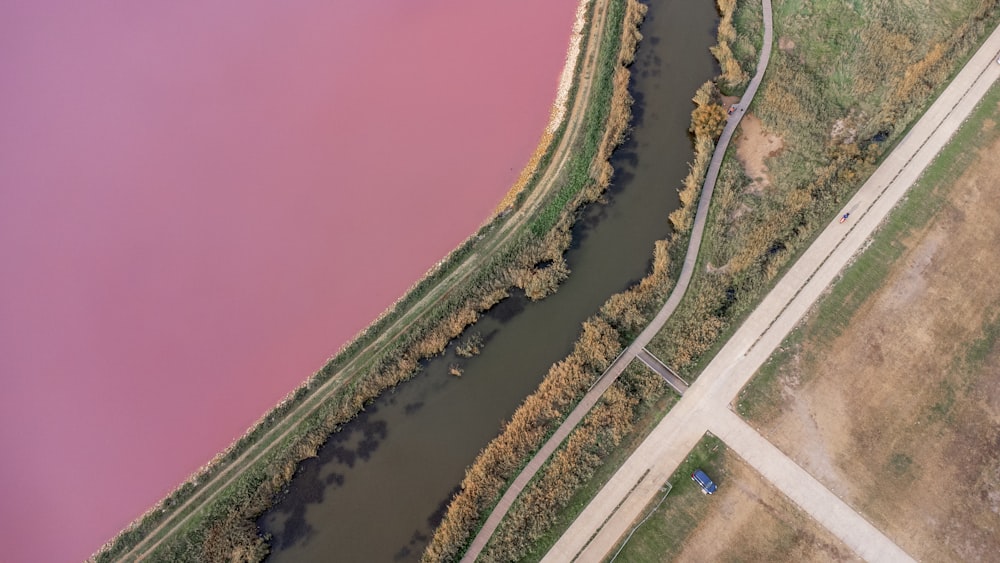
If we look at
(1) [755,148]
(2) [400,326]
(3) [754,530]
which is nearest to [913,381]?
(3) [754,530]

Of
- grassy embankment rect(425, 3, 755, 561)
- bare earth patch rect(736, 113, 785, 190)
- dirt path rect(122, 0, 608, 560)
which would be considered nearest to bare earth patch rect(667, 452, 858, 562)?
grassy embankment rect(425, 3, 755, 561)

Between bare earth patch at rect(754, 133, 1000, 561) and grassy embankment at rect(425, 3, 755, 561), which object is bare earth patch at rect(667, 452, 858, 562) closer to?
bare earth patch at rect(754, 133, 1000, 561)

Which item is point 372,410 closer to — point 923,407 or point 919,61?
point 923,407

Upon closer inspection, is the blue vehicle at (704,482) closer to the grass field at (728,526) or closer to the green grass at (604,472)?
the grass field at (728,526)

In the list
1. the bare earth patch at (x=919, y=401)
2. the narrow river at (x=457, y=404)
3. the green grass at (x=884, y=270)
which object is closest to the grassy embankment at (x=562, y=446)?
the narrow river at (x=457, y=404)

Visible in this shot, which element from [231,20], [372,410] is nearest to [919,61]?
[372,410]
